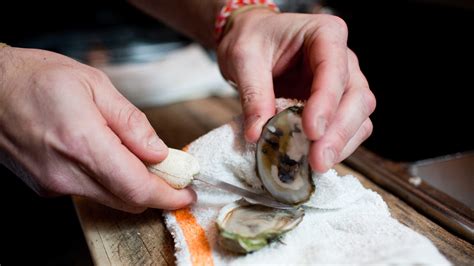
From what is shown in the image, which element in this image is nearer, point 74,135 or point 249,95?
point 74,135

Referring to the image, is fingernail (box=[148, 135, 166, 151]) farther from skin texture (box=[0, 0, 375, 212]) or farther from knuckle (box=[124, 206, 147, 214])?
knuckle (box=[124, 206, 147, 214])

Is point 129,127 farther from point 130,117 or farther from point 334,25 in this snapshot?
point 334,25

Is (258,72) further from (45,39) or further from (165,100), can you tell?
(45,39)

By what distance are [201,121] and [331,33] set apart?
587 mm

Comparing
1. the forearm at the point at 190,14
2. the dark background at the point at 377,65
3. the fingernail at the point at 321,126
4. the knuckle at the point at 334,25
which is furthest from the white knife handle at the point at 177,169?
the dark background at the point at 377,65

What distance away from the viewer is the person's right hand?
631mm

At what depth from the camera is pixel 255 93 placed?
30.8 inches

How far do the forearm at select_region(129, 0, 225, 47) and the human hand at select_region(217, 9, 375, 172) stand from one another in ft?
0.59

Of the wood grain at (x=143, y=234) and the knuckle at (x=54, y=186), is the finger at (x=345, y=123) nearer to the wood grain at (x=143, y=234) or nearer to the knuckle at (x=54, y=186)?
the wood grain at (x=143, y=234)

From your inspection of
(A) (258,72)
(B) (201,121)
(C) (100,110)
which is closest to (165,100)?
(B) (201,121)


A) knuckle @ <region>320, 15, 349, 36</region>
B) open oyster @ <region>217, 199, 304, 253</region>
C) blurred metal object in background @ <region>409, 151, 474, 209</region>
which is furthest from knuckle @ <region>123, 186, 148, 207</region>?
blurred metal object in background @ <region>409, 151, 474, 209</region>

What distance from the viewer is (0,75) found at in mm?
679

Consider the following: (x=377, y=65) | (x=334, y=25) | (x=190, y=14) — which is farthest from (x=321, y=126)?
(x=377, y=65)

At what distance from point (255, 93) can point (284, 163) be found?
0.56 ft
